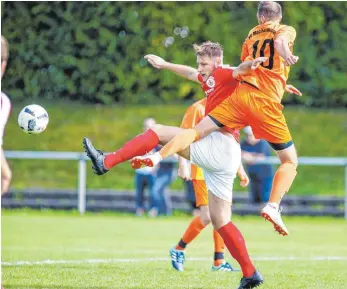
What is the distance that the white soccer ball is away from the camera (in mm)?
10234

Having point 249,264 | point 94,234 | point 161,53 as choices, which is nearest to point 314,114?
point 161,53

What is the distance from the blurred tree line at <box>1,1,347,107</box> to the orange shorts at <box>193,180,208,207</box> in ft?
49.9

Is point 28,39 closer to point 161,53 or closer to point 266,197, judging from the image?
point 161,53

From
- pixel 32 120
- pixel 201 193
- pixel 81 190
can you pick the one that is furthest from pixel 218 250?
pixel 81 190

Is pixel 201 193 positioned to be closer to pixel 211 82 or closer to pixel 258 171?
pixel 211 82

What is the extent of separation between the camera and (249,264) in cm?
920

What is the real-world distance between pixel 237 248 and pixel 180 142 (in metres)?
1.09

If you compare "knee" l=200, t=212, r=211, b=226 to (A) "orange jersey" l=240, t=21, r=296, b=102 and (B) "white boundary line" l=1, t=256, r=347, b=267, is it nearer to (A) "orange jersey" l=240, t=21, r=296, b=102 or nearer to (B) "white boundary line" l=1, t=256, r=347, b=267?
(B) "white boundary line" l=1, t=256, r=347, b=267

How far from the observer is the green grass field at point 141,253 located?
33.3ft

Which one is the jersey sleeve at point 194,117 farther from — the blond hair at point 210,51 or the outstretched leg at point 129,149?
the outstretched leg at point 129,149

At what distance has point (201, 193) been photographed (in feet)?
38.1

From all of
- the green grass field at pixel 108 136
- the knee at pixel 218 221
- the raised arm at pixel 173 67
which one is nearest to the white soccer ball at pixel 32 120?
the raised arm at pixel 173 67

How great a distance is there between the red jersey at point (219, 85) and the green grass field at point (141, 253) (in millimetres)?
1773

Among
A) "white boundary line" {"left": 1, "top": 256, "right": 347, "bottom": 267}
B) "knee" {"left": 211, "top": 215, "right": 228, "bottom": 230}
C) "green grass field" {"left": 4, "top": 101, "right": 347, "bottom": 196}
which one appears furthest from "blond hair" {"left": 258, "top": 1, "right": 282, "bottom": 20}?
"green grass field" {"left": 4, "top": 101, "right": 347, "bottom": 196}
